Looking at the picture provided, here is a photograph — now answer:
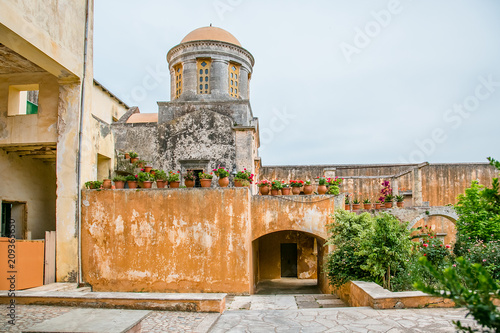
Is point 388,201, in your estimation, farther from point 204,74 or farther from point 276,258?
point 204,74

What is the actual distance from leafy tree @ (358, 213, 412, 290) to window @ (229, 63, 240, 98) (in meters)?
10.1

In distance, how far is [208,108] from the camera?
1641cm

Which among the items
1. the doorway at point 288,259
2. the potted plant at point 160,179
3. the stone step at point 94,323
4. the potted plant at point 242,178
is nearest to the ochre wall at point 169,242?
the potted plant at point 242,178

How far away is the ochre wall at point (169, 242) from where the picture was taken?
11.5m

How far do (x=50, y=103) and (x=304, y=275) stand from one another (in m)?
13.4

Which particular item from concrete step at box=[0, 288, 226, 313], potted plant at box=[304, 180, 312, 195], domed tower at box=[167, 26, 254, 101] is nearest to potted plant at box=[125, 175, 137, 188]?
concrete step at box=[0, 288, 226, 313]

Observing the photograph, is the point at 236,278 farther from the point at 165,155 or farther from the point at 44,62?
the point at 44,62

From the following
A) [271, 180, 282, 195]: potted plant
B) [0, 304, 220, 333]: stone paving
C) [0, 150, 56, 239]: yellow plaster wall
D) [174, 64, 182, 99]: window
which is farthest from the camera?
[174, 64, 182, 99]: window

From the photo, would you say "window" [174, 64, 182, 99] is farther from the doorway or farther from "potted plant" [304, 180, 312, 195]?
the doorway

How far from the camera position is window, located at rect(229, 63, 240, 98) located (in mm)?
17484

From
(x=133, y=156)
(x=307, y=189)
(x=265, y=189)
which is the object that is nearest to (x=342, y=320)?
(x=307, y=189)

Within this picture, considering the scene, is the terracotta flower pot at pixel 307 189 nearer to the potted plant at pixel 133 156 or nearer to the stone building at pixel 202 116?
the stone building at pixel 202 116

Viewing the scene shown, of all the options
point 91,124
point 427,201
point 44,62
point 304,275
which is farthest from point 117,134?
point 427,201

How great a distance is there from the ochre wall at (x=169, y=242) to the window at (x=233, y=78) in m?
7.12
